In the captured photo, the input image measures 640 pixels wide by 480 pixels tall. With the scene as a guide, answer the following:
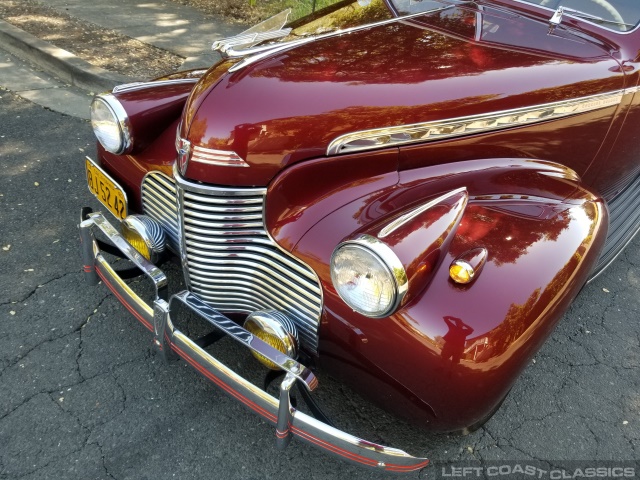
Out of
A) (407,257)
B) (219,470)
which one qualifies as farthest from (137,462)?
(407,257)

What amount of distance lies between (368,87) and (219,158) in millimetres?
548

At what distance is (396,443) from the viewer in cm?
203

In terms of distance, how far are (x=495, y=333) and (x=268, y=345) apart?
25.3 inches

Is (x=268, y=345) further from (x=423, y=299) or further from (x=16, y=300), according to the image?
(x=16, y=300)

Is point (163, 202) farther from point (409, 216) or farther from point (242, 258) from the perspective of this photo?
point (409, 216)

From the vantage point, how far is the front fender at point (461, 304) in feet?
5.01

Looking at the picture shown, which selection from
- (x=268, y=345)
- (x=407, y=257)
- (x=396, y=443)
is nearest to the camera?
(x=407, y=257)

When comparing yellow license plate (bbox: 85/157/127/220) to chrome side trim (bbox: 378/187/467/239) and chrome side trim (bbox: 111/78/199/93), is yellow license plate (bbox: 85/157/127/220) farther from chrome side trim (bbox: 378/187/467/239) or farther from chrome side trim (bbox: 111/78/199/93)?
chrome side trim (bbox: 378/187/467/239)

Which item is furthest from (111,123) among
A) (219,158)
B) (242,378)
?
(242,378)

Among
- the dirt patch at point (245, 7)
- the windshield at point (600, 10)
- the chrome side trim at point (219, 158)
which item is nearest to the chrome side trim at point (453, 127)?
the chrome side trim at point (219, 158)

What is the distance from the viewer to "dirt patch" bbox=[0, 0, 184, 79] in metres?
4.87

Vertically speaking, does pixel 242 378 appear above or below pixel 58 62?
above

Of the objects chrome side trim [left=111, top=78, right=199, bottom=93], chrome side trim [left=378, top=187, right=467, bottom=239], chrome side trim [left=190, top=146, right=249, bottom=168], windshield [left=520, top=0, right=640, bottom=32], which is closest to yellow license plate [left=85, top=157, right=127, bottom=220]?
chrome side trim [left=111, top=78, right=199, bottom=93]

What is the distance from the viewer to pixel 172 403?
6.94 ft
